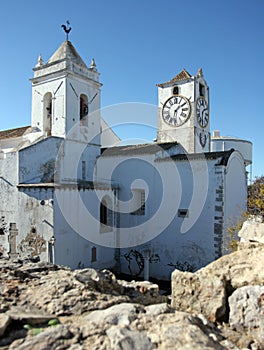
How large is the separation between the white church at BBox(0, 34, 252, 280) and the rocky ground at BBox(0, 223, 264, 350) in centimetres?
899

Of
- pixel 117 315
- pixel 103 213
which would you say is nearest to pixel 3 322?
pixel 117 315

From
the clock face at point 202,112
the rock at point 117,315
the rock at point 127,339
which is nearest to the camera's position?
the rock at point 127,339

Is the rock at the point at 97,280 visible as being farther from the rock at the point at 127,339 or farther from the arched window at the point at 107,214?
the arched window at the point at 107,214

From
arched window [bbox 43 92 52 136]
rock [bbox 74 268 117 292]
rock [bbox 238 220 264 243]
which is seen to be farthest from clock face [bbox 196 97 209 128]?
rock [bbox 74 268 117 292]

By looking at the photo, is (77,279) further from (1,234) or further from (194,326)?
(1,234)

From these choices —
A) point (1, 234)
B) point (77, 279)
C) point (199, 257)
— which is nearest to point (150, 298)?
point (77, 279)

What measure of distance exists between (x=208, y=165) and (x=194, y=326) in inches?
506

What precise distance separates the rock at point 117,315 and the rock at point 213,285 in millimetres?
1315

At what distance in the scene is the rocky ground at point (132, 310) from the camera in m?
2.90

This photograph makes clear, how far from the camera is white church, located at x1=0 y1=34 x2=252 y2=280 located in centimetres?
1453

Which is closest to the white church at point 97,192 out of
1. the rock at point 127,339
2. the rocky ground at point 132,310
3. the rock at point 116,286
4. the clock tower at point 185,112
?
the clock tower at point 185,112

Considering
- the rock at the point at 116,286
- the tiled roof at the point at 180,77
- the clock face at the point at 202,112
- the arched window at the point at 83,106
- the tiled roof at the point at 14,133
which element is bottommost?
the rock at the point at 116,286

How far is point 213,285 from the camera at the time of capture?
450 centimetres

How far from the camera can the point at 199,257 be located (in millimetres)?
15375
